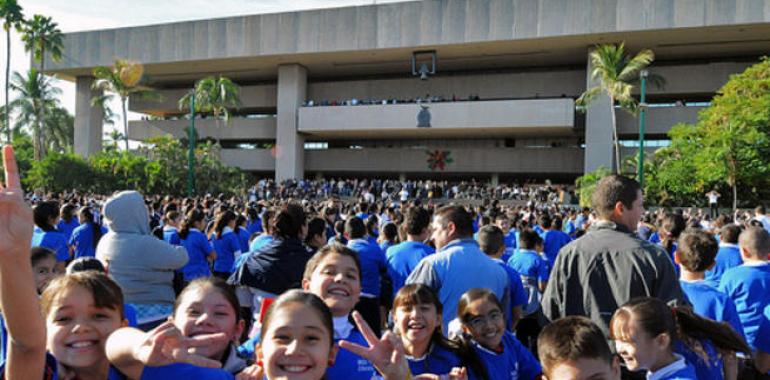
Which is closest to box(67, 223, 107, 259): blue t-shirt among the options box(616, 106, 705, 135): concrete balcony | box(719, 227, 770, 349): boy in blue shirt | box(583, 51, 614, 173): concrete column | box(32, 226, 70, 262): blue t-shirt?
box(32, 226, 70, 262): blue t-shirt

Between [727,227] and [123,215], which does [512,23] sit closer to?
[727,227]

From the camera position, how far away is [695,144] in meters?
27.5

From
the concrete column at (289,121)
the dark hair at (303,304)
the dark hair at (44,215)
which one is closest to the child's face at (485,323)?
the dark hair at (303,304)

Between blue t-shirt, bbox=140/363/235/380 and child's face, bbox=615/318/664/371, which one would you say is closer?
blue t-shirt, bbox=140/363/235/380

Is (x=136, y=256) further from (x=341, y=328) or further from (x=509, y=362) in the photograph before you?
(x=509, y=362)

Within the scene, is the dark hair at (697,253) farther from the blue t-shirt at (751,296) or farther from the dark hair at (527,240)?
the dark hair at (527,240)

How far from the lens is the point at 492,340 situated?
11.0 ft

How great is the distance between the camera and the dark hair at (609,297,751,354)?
289cm

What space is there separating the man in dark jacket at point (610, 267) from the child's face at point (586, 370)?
133 centimetres

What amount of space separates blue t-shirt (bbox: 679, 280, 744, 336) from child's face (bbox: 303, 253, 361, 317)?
223 centimetres

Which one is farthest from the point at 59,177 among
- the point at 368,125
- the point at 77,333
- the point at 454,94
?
the point at 77,333

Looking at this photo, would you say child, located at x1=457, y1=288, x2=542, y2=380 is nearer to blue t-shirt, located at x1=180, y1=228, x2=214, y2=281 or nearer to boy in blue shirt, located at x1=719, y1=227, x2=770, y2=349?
boy in blue shirt, located at x1=719, y1=227, x2=770, y2=349

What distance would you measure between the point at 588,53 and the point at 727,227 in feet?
103

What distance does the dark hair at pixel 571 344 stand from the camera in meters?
2.45
